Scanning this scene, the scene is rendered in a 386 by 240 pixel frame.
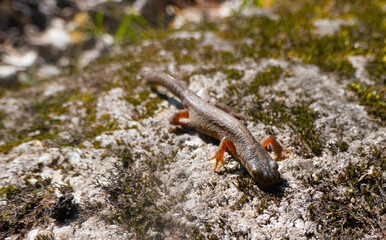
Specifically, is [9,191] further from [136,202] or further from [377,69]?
[377,69]

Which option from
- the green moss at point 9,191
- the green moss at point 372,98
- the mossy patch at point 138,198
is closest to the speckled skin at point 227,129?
the mossy patch at point 138,198

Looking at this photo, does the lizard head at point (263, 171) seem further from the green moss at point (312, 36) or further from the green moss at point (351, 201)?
the green moss at point (312, 36)

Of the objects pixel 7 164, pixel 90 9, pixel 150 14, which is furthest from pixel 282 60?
pixel 90 9

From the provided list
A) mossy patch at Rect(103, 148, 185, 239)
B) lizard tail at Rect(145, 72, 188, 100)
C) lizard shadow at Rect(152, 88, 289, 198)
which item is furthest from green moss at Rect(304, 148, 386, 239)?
lizard tail at Rect(145, 72, 188, 100)

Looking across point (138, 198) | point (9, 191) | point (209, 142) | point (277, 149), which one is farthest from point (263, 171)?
point (9, 191)

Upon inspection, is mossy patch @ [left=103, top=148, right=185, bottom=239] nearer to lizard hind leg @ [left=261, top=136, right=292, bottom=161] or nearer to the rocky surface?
the rocky surface
